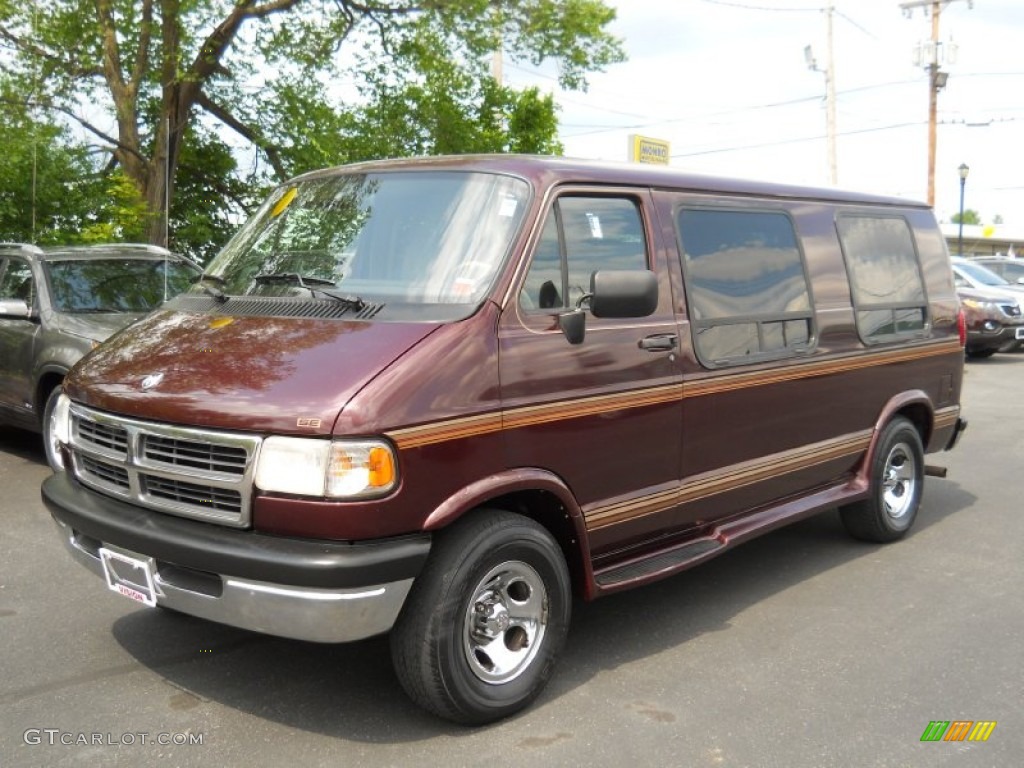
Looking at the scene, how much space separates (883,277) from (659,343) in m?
2.42

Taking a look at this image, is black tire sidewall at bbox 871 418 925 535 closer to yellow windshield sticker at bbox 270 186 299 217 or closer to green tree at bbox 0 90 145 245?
yellow windshield sticker at bbox 270 186 299 217

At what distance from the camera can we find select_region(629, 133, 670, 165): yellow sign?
560 inches

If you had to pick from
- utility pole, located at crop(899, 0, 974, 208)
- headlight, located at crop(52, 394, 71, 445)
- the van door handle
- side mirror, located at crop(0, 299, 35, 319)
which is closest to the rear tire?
the van door handle

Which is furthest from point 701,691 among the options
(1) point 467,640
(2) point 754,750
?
(1) point 467,640

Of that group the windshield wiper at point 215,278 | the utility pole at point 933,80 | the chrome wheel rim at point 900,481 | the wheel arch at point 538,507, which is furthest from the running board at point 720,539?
the utility pole at point 933,80

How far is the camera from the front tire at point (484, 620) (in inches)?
145

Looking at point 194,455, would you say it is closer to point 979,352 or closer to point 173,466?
point 173,466

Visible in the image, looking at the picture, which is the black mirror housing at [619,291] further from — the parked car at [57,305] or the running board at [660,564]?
the parked car at [57,305]

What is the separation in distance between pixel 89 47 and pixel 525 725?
1370 centimetres

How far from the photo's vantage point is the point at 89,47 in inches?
578

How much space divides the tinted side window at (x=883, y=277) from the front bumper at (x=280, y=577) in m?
3.61

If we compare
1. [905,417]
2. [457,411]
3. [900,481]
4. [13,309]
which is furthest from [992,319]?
[457,411]

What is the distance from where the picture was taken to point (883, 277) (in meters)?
6.36

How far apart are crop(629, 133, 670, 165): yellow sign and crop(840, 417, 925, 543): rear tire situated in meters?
8.30
